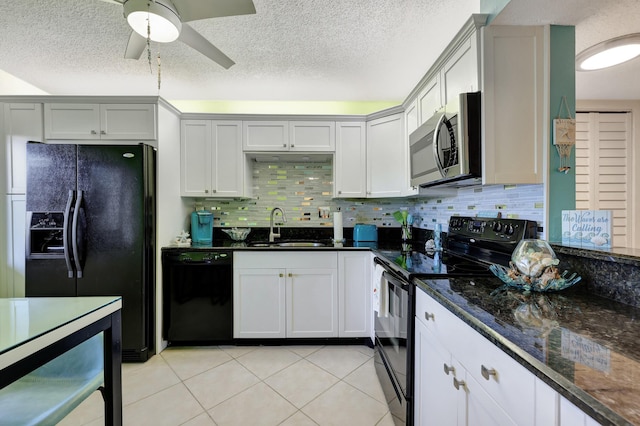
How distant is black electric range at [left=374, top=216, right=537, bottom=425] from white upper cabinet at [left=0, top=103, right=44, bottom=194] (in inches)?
123

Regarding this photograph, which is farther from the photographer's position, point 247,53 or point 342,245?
point 342,245

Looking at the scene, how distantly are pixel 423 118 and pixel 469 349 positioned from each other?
5.65ft

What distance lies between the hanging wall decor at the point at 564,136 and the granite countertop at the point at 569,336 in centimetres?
65

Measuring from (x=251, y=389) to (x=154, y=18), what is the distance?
231 cm

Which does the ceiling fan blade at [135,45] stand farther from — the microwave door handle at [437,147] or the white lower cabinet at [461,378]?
the white lower cabinet at [461,378]

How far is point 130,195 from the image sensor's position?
222 cm

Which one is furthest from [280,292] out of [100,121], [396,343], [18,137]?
[18,137]

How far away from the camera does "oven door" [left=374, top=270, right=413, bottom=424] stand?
1.34m

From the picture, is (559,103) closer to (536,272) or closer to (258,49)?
(536,272)

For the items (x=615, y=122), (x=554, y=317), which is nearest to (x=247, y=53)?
(x=554, y=317)

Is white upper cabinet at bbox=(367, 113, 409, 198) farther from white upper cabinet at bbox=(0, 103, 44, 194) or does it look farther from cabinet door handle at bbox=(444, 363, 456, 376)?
white upper cabinet at bbox=(0, 103, 44, 194)

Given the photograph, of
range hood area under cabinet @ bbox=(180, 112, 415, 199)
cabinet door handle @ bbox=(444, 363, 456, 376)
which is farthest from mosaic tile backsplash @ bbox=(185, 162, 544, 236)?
cabinet door handle @ bbox=(444, 363, 456, 376)

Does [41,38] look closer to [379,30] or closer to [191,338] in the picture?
[379,30]

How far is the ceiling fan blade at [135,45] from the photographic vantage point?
63.6 inches
